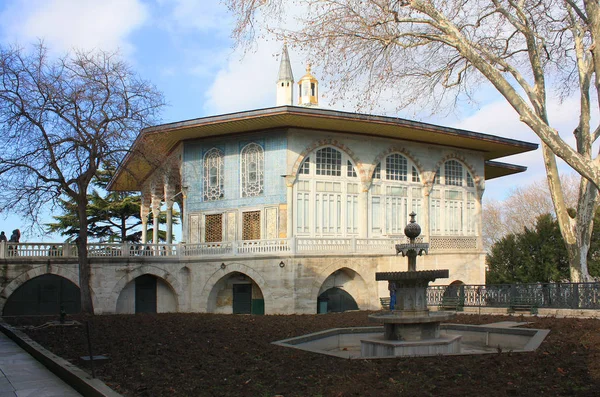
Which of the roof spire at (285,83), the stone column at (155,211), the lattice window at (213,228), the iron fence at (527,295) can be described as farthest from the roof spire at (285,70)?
the iron fence at (527,295)

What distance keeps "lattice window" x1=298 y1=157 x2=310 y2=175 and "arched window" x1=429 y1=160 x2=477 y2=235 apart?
21.3 feet

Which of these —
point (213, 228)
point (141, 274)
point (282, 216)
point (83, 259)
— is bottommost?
point (141, 274)

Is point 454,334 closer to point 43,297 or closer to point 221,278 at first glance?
point 221,278

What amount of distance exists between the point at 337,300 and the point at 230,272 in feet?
14.9

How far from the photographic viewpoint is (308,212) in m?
25.4

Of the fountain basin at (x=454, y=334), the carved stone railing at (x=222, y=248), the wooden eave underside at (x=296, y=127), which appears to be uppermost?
the wooden eave underside at (x=296, y=127)

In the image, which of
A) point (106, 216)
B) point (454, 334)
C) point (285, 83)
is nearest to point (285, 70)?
point (285, 83)

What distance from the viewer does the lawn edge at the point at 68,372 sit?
24.0ft

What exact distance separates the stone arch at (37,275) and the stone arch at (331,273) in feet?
28.5

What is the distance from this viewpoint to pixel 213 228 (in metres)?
26.4

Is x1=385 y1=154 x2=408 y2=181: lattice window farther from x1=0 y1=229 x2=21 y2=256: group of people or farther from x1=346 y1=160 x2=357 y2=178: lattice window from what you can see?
x1=0 y1=229 x2=21 y2=256: group of people

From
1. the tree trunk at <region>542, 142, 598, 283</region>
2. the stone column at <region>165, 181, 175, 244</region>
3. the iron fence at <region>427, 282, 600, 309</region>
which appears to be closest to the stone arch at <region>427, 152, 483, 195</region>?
the iron fence at <region>427, 282, 600, 309</region>

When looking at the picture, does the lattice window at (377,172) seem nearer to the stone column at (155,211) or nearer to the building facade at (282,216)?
the building facade at (282,216)

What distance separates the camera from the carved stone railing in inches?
942
